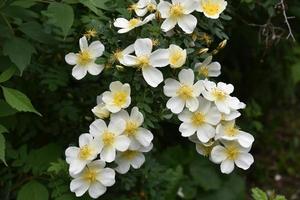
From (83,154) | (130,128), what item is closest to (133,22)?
(130,128)

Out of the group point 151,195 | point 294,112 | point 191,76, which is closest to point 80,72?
point 191,76

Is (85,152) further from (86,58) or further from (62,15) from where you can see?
(62,15)

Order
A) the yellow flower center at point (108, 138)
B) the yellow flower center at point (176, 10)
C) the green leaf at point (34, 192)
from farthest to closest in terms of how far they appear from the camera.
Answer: the green leaf at point (34, 192) < the yellow flower center at point (176, 10) < the yellow flower center at point (108, 138)

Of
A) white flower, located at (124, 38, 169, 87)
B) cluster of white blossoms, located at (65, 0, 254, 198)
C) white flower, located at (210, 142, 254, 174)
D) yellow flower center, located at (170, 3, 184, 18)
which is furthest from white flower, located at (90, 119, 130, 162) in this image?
yellow flower center, located at (170, 3, 184, 18)

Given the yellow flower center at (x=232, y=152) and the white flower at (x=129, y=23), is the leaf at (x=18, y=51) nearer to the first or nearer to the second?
the white flower at (x=129, y=23)

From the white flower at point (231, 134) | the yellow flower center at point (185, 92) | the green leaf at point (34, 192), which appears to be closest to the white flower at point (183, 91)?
the yellow flower center at point (185, 92)

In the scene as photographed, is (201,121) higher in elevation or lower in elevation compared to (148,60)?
lower

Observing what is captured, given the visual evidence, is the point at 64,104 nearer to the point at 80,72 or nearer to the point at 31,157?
the point at 31,157
